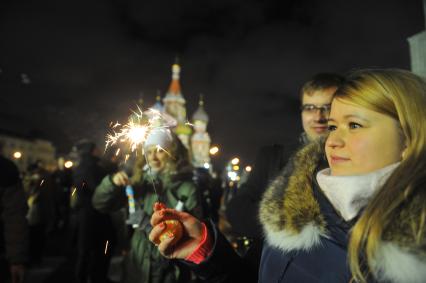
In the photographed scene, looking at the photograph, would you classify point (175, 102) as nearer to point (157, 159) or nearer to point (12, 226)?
point (157, 159)

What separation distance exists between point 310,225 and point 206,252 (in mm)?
668

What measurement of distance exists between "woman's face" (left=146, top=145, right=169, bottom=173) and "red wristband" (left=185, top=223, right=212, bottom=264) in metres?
1.95

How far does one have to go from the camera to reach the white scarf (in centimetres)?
159

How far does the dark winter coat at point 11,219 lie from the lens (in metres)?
3.67

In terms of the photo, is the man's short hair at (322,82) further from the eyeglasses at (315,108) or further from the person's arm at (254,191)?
the person's arm at (254,191)

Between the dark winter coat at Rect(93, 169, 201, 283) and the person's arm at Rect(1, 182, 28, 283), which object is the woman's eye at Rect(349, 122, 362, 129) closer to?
the dark winter coat at Rect(93, 169, 201, 283)

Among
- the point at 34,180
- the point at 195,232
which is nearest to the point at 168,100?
the point at 34,180

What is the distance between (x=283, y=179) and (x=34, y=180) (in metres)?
7.76

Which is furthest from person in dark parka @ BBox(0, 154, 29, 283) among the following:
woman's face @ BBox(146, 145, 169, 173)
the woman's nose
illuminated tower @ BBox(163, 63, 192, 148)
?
illuminated tower @ BBox(163, 63, 192, 148)

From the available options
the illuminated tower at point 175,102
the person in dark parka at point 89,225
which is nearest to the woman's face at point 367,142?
the person in dark parka at point 89,225

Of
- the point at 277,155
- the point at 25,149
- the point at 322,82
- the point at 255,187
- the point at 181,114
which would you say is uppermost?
the point at 181,114

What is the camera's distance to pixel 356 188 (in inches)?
63.0

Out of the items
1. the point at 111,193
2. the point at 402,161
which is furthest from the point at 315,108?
the point at 111,193

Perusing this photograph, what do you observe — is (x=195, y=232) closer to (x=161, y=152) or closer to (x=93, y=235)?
(x=161, y=152)
